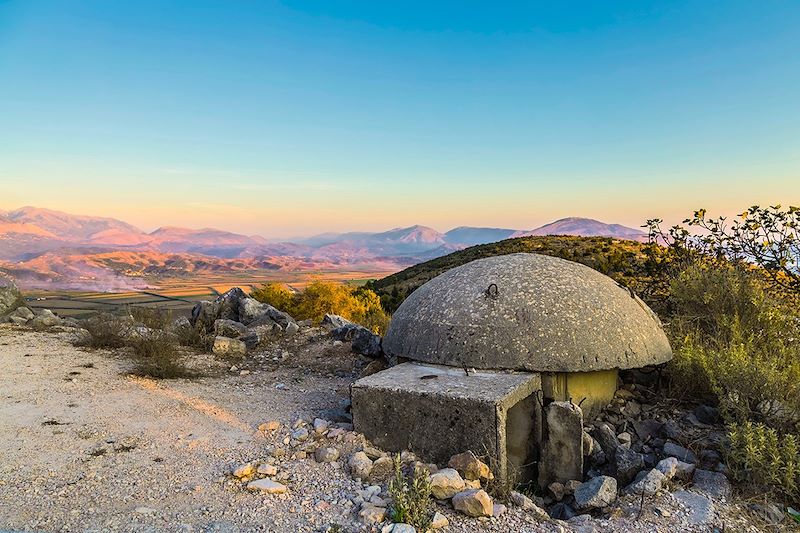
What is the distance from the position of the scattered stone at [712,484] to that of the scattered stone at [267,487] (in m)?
3.32

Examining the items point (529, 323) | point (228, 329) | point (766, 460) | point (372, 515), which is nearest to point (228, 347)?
point (228, 329)

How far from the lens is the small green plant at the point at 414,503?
360cm

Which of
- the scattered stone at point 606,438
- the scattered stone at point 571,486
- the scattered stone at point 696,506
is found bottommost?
the scattered stone at point 571,486

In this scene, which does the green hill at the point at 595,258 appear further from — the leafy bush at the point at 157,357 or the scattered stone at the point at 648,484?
the leafy bush at the point at 157,357

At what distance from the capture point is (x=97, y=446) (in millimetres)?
5008

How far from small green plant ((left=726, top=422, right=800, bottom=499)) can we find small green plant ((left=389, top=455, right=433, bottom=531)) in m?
2.62

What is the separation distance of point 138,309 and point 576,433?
11461mm

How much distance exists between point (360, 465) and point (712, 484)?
9.49 feet

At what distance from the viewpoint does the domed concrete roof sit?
5305mm

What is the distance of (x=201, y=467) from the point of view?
4531mm

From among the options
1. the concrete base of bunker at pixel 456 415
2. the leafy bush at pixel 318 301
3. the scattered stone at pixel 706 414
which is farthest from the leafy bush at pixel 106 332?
the scattered stone at pixel 706 414

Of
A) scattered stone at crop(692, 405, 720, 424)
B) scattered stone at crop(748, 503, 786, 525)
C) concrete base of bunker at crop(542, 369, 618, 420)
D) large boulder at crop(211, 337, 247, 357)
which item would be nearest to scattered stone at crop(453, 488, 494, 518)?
concrete base of bunker at crop(542, 369, 618, 420)

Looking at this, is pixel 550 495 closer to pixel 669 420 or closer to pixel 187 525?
pixel 669 420

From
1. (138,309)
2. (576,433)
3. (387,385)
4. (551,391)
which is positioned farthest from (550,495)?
(138,309)
